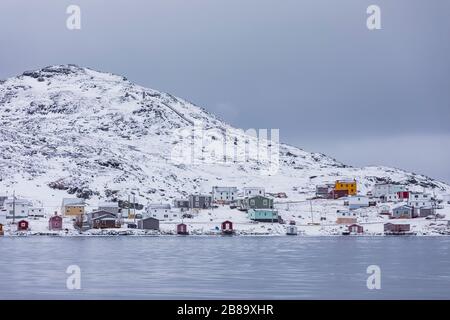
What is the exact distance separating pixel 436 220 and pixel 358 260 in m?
92.0

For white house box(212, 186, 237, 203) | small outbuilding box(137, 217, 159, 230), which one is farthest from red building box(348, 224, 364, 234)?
white house box(212, 186, 237, 203)

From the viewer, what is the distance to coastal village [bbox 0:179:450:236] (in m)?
141

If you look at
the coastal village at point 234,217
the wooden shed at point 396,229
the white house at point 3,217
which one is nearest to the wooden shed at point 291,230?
the coastal village at point 234,217

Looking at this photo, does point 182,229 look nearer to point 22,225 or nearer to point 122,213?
point 122,213

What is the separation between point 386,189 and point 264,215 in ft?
167

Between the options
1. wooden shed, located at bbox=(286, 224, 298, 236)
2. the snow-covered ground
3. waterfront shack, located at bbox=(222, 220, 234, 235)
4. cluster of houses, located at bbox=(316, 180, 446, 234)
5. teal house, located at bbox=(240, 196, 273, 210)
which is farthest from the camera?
teal house, located at bbox=(240, 196, 273, 210)

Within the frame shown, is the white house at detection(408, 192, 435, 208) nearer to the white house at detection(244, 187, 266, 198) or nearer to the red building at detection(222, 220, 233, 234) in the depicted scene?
the white house at detection(244, 187, 266, 198)

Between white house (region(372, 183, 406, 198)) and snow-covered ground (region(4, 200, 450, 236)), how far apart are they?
17.8m

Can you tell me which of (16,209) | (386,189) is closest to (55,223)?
(16,209)

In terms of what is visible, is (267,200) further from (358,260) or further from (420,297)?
Result: (420,297)

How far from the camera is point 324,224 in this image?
153875mm

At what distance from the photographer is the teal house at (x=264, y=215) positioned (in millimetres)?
154300

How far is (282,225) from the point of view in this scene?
149500 millimetres
